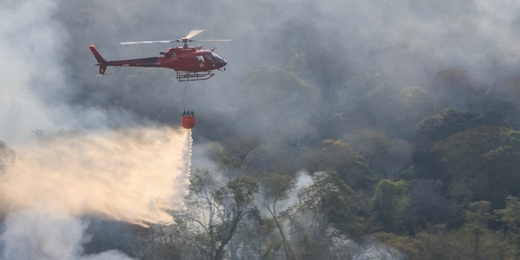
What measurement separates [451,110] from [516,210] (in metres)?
23.3

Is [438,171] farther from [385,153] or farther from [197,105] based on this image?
[197,105]

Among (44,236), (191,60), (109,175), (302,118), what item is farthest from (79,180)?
(302,118)

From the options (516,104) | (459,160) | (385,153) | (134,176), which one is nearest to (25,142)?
(134,176)

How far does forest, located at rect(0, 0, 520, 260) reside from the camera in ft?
181

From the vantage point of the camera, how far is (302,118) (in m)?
86.4

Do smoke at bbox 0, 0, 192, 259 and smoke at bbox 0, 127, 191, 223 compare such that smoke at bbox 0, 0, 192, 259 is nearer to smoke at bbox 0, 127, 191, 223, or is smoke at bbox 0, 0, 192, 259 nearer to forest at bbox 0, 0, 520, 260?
smoke at bbox 0, 127, 191, 223

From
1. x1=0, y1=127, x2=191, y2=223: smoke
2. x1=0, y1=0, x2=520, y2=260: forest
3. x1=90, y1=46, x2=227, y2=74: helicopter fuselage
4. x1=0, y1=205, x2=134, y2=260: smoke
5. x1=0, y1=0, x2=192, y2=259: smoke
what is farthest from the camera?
x1=0, y1=205, x2=134, y2=260: smoke

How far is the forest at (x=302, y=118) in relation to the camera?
181ft

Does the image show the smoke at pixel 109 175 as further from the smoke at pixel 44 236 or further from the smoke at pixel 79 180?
the smoke at pixel 44 236

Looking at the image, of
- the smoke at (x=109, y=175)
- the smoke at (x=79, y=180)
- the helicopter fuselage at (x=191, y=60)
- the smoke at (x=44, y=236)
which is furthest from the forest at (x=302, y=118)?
the helicopter fuselage at (x=191, y=60)

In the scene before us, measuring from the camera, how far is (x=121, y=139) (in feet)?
218

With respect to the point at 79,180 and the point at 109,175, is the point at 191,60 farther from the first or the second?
the point at 79,180

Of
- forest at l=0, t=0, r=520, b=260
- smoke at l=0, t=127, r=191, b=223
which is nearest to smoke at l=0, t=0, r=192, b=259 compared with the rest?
smoke at l=0, t=127, r=191, b=223

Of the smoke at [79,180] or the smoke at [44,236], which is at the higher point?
the smoke at [79,180]
